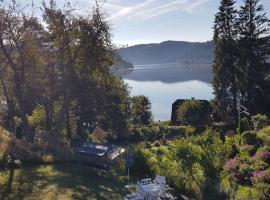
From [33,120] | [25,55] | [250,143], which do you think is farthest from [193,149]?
[33,120]

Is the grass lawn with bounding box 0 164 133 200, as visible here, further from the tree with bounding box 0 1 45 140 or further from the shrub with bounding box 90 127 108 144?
the shrub with bounding box 90 127 108 144

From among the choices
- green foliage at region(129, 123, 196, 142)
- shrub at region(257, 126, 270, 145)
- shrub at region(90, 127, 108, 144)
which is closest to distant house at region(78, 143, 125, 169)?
shrub at region(257, 126, 270, 145)

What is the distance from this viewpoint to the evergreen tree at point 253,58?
48969mm

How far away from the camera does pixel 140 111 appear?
192 feet

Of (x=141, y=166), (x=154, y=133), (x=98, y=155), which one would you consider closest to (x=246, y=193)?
(x=141, y=166)

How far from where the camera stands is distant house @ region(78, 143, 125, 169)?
61.6ft

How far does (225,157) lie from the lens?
17.3m

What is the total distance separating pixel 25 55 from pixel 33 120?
1118 centimetres

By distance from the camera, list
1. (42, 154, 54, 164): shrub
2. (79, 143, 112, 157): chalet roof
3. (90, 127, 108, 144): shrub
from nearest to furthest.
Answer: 1. (42, 154, 54, 164): shrub
2. (79, 143, 112, 157): chalet roof
3. (90, 127, 108, 144): shrub

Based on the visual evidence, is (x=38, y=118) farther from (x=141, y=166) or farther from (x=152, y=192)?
(x=152, y=192)

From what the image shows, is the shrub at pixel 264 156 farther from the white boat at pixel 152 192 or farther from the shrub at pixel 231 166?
the white boat at pixel 152 192

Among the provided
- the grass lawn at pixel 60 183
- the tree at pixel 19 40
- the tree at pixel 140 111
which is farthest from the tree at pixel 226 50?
the grass lawn at pixel 60 183

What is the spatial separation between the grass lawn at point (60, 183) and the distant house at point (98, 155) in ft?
2.20

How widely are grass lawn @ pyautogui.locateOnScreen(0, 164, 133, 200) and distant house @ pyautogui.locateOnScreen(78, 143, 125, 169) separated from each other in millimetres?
670
